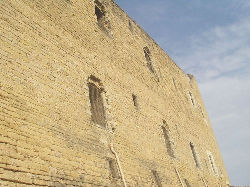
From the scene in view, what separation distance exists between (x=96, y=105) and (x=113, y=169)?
1799mm

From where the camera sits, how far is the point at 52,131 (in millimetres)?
5008

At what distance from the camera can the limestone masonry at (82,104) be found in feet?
14.8

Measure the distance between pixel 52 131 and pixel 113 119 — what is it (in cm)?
252

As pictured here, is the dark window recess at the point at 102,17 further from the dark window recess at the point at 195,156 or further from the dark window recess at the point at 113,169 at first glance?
the dark window recess at the point at 195,156

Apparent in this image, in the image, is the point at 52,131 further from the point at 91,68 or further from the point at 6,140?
the point at 91,68

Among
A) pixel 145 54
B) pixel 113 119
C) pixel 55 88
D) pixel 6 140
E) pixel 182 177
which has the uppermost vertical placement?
pixel 145 54

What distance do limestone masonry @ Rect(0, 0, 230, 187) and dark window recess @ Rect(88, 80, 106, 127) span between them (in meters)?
0.03

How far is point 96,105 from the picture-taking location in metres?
7.12

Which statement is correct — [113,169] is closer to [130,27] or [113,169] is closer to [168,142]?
[168,142]

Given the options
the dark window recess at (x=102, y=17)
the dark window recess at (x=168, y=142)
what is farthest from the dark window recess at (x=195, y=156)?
the dark window recess at (x=102, y=17)

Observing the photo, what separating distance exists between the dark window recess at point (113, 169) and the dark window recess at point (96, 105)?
1062mm

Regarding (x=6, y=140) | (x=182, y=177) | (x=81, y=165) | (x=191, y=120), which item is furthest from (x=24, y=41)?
(x=191, y=120)

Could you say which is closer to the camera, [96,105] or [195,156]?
[96,105]

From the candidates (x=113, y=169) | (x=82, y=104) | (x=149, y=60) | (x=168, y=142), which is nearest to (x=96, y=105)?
(x=82, y=104)
